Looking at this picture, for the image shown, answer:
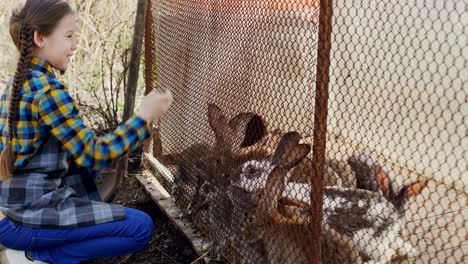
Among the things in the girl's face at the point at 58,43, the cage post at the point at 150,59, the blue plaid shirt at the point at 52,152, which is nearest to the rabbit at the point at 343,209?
the blue plaid shirt at the point at 52,152

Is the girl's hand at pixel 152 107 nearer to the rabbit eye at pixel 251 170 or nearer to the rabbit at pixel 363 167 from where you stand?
the rabbit eye at pixel 251 170

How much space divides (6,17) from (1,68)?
69cm

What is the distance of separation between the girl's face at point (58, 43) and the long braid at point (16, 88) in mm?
38

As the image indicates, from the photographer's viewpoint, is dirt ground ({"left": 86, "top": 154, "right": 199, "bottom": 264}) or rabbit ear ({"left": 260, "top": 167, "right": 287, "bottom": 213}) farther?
dirt ground ({"left": 86, "top": 154, "right": 199, "bottom": 264})

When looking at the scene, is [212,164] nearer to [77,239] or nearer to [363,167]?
[363,167]

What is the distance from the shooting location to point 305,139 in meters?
2.88

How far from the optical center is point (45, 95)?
8.03 feet

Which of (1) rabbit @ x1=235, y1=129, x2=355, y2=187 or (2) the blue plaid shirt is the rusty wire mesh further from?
(2) the blue plaid shirt

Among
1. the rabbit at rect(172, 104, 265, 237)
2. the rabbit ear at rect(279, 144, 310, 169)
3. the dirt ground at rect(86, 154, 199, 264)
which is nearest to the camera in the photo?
the rabbit ear at rect(279, 144, 310, 169)

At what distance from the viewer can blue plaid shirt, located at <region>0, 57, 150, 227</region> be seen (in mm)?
2453

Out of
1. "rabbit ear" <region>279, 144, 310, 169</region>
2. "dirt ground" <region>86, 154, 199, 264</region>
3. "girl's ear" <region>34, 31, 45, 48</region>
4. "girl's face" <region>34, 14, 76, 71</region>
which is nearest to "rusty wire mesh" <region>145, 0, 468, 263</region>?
"rabbit ear" <region>279, 144, 310, 169</region>

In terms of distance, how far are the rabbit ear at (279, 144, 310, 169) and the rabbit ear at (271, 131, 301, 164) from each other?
19 millimetres

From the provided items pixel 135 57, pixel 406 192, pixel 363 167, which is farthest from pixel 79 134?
pixel 135 57

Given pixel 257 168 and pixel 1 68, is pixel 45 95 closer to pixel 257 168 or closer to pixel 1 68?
pixel 257 168
